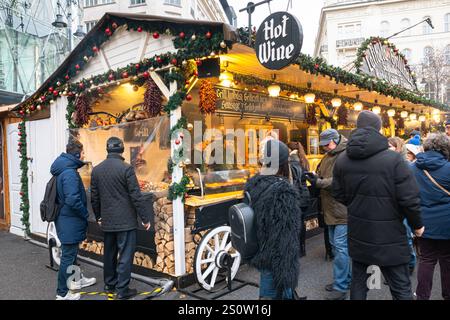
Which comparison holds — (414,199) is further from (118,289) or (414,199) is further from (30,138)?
(30,138)

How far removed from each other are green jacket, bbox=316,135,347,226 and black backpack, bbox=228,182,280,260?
158 cm

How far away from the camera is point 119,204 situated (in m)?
4.25

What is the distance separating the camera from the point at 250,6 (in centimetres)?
466

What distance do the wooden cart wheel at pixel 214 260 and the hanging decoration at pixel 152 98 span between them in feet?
6.30

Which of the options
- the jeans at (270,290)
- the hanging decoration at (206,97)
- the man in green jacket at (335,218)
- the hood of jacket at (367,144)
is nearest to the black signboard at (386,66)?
the hanging decoration at (206,97)

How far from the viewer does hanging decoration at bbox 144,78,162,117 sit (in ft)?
16.3

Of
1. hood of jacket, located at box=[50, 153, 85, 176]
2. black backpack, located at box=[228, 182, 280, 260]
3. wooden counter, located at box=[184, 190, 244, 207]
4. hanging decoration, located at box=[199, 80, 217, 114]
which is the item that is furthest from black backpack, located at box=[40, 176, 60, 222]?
black backpack, located at box=[228, 182, 280, 260]

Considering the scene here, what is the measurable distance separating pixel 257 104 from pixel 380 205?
493cm

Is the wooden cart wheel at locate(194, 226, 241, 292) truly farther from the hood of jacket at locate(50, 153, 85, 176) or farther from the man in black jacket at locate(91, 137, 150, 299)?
the hood of jacket at locate(50, 153, 85, 176)

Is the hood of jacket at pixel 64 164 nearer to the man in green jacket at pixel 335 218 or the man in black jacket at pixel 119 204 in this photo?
the man in black jacket at pixel 119 204

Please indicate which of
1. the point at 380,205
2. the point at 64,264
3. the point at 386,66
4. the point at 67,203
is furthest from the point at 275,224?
the point at 386,66

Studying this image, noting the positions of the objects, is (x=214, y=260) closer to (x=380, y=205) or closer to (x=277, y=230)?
(x=277, y=230)
